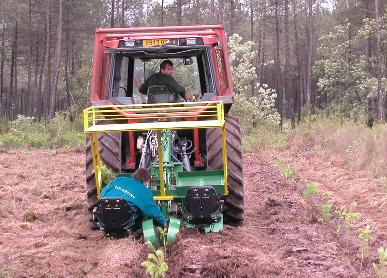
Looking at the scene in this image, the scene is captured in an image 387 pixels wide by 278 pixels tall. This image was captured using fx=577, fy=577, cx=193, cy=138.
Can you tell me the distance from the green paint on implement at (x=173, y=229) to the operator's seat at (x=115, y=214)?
0.46 meters

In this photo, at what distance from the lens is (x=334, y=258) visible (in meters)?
5.87

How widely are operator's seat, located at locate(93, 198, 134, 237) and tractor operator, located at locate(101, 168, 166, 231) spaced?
0.09 metres

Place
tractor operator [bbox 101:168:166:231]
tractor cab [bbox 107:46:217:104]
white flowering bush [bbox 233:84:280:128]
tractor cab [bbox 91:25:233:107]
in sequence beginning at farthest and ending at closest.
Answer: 1. white flowering bush [bbox 233:84:280:128]
2. tractor cab [bbox 107:46:217:104]
3. tractor cab [bbox 91:25:233:107]
4. tractor operator [bbox 101:168:166:231]

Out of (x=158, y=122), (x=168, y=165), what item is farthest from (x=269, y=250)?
(x=158, y=122)

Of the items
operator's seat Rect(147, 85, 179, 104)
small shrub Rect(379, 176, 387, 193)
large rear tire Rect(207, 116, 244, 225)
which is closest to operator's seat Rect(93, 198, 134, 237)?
large rear tire Rect(207, 116, 244, 225)

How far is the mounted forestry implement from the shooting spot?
6.59m

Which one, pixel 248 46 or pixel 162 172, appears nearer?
pixel 162 172

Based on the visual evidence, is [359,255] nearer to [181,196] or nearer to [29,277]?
[181,196]

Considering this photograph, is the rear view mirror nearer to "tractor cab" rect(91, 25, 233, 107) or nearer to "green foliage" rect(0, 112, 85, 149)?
"tractor cab" rect(91, 25, 233, 107)

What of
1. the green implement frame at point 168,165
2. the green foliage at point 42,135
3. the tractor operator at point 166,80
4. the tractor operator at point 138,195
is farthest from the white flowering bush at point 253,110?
the tractor operator at point 138,195

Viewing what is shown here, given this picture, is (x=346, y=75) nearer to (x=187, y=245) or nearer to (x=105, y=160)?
(x=105, y=160)

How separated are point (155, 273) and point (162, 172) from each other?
185 cm

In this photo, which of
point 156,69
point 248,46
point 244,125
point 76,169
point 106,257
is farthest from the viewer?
point 248,46

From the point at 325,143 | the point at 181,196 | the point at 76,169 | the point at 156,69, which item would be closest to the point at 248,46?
the point at 325,143
